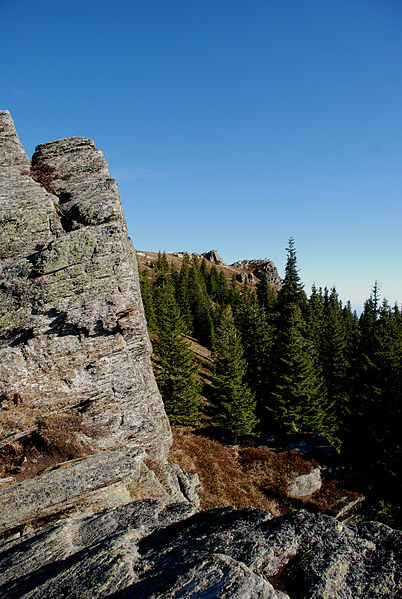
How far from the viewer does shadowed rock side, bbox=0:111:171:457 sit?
1530 centimetres

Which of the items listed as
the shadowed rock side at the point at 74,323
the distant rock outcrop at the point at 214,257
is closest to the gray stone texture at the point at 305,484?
the shadowed rock side at the point at 74,323

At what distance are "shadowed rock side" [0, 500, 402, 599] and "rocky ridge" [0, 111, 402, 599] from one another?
3cm

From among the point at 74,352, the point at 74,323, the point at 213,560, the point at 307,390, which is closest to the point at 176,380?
the point at 307,390

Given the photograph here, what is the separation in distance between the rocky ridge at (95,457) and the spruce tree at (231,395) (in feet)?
48.6

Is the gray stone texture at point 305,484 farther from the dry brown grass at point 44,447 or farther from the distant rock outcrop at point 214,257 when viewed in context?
the distant rock outcrop at point 214,257

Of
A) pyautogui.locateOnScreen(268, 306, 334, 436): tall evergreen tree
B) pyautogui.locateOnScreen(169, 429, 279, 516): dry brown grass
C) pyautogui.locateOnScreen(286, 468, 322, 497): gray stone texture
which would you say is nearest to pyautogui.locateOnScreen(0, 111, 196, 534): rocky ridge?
pyautogui.locateOnScreen(169, 429, 279, 516): dry brown grass

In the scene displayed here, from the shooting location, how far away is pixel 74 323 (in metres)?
16.0

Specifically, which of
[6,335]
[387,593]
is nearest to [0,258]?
[6,335]

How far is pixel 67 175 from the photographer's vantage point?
2083 cm

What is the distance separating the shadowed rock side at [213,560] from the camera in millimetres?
5894

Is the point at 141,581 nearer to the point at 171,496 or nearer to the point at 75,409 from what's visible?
the point at 171,496

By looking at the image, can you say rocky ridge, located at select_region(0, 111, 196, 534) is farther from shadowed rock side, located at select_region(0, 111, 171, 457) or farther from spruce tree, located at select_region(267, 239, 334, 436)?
spruce tree, located at select_region(267, 239, 334, 436)

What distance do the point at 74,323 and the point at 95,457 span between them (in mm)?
6610

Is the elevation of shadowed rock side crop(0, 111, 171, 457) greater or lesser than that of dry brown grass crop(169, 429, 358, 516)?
greater
